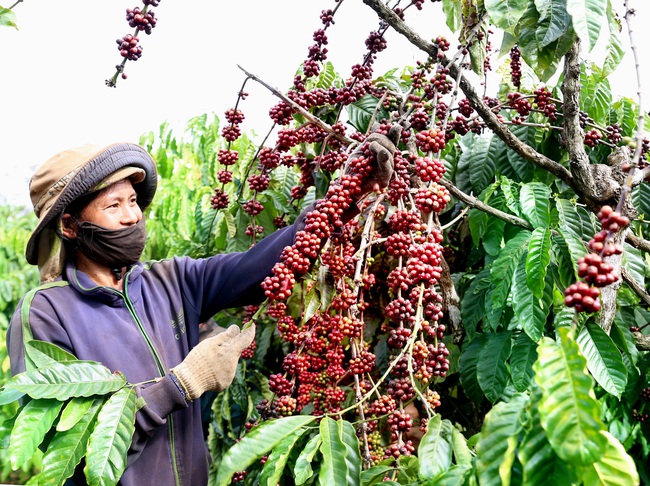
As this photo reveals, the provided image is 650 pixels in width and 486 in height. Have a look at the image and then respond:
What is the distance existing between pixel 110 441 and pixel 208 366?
562 mm

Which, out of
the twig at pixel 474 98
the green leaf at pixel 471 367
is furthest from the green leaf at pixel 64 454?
the twig at pixel 474 98

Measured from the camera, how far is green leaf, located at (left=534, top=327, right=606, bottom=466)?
79 cm

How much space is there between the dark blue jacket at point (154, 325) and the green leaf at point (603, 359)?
925mm

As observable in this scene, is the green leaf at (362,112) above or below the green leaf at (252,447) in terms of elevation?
above

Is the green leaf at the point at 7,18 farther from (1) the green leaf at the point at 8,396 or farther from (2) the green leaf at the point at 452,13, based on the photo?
(2) the green leaf at the point at 452,13

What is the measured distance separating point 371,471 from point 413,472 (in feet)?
0.36

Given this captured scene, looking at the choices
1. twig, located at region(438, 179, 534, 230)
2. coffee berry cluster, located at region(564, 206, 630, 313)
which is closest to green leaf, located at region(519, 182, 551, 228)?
twig, located at region(438, 179, 534, 230)

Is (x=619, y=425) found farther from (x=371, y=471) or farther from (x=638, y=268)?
(x=371, y=471)

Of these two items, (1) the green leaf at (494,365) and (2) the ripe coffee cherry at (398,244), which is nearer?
(2) the ripe coffee cherry at (398,244)

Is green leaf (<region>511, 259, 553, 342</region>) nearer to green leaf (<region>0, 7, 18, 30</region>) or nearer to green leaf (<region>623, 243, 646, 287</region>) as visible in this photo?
green leaf (<region>623, 243, 646, 287</region>)

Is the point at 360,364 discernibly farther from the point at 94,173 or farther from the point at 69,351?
the point at 94,173

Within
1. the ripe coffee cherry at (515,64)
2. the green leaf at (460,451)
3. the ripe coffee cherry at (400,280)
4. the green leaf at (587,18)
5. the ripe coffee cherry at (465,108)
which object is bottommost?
the green leaf at (460,451)

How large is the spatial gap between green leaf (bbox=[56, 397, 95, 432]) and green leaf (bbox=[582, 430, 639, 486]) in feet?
3.30

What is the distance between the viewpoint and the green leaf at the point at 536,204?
5.80 ft
